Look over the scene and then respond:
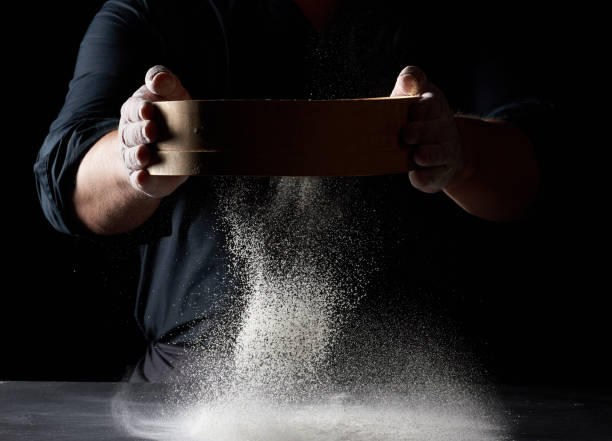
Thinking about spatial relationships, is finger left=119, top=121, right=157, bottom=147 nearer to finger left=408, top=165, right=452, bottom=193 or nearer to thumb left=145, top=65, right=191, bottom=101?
thumb left=145, top=65, right=191, bottom=101

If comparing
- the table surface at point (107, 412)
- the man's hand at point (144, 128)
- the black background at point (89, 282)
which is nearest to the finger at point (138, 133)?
the man's hand at point (144, 128)

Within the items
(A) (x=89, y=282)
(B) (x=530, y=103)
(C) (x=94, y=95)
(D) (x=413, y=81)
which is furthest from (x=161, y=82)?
(A) (x=89, y=282)

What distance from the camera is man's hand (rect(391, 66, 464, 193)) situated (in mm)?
548

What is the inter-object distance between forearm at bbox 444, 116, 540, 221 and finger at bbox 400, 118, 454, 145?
0.49 feet

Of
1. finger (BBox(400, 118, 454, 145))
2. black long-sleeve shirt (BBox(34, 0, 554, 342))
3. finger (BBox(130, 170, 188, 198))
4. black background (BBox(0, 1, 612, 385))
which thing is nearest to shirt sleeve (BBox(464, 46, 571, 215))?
black long-sleeve shirt (BBox(34, 0, 554, 342))

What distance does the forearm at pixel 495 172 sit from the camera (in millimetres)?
753

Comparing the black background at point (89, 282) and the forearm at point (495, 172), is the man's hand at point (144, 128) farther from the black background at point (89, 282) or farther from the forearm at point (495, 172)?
the black background at point (89, 282)

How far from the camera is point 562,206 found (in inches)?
34.7

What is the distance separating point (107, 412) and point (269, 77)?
1.63 ft

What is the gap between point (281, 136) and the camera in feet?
1.64

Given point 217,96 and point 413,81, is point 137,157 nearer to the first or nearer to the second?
point 413,81

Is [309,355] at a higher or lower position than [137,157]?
lower

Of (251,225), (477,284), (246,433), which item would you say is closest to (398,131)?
(246,433)

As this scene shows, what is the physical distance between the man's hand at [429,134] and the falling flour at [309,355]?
23 cm
